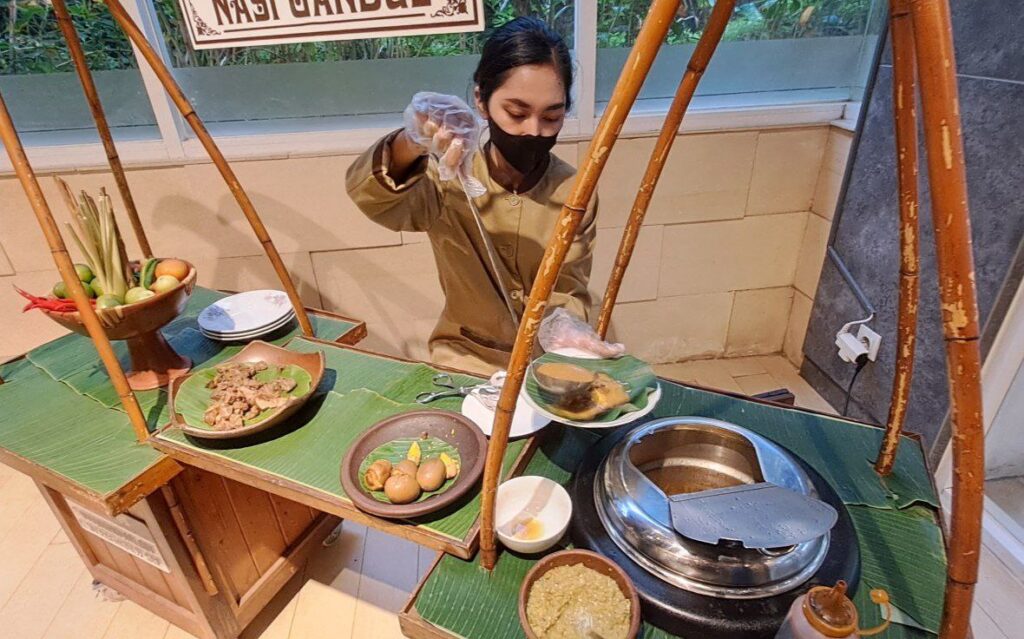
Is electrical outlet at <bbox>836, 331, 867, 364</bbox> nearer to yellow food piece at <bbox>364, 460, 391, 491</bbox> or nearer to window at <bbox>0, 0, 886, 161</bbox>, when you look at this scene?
window at <bbox>0, 0, 886, 161</bbox>

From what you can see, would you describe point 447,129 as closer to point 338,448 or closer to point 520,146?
point 520,146

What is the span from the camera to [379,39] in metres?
2.39

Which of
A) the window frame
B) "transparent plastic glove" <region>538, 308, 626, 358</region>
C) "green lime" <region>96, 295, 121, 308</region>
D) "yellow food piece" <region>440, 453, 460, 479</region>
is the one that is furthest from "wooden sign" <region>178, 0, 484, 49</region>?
"yellow food piece" <region>440, 453, 460, 479</region>

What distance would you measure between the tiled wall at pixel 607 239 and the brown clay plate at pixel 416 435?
1582 mm

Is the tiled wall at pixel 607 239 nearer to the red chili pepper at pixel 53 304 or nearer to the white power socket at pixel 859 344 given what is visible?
the white power socket at pixel 859 344

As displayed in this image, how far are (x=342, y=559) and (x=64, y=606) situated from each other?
1.00m

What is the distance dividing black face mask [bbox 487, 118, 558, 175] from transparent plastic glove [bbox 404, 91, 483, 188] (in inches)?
14.2

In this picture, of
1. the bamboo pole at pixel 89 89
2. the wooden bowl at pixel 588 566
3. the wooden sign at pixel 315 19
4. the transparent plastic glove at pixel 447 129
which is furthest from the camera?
the wooden sign at pixel 315 19

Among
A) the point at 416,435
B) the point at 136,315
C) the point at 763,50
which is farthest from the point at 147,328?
the point at 763,50

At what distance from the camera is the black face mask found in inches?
63.3

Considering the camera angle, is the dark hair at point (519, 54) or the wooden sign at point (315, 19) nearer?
the dark hair at point (519, 54)

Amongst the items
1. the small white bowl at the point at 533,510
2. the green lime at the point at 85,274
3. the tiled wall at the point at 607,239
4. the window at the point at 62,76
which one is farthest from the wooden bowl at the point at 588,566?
the window at the point at 62,76

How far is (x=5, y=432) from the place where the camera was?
142 centimetres

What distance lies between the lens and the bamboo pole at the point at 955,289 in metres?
0.55
